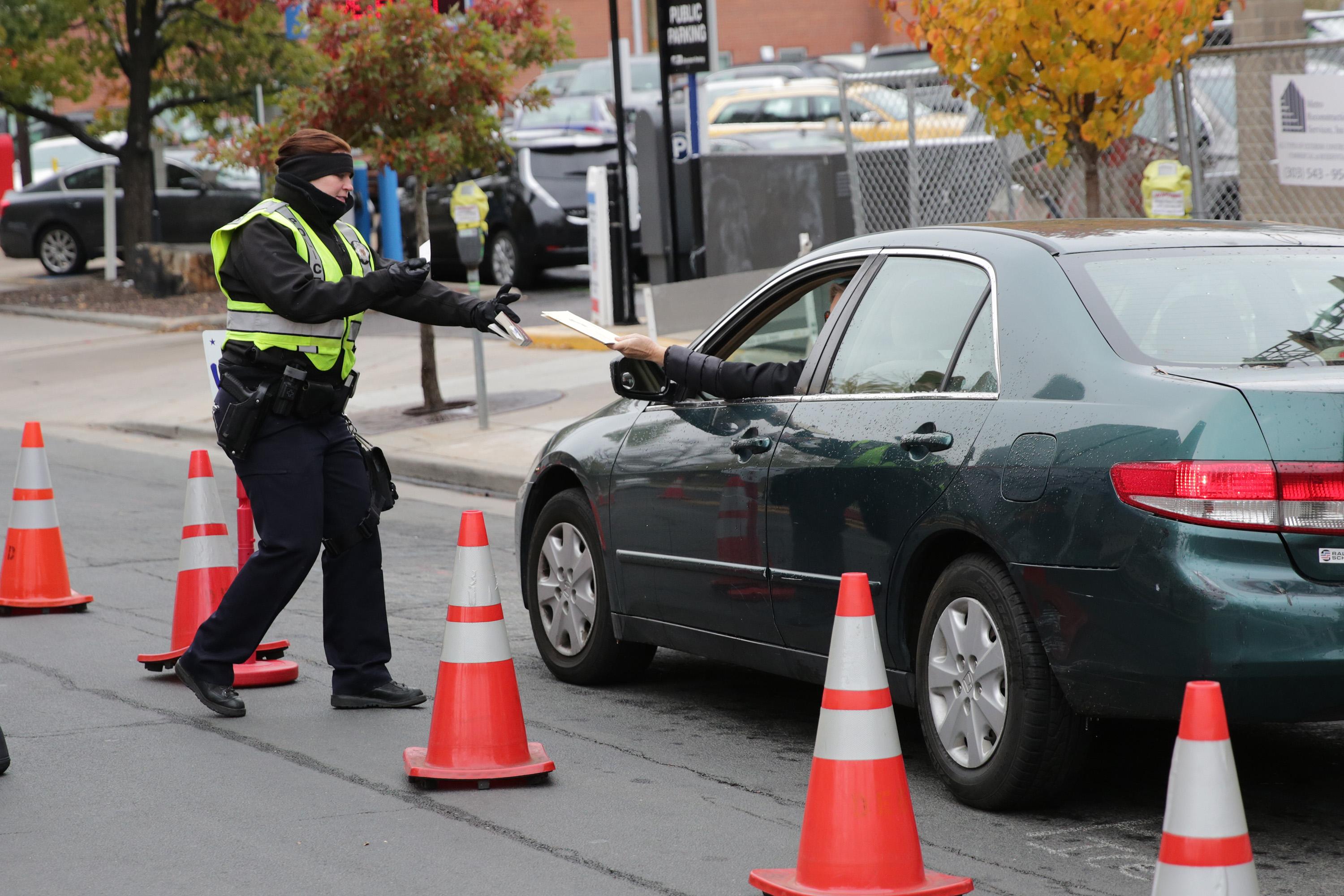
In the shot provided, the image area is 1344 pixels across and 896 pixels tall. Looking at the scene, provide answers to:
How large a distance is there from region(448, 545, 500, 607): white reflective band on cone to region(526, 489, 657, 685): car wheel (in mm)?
1223

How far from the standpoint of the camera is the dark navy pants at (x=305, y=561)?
6.02 metres

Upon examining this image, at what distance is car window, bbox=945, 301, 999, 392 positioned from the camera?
16.1 ft

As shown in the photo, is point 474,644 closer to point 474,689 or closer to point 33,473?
point 474,689

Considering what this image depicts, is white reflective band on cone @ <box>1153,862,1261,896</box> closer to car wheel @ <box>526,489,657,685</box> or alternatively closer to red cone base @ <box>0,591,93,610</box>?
car wheel @ <box>526,489,657,685</box>

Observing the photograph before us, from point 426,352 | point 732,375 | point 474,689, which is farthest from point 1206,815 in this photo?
point 426,352

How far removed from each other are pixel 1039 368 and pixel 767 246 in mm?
12858

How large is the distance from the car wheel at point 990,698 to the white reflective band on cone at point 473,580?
124 centimetres

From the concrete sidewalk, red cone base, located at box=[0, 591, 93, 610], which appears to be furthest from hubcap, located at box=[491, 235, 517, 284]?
→ red cone base, located at box=[0, 591, 93, 610]

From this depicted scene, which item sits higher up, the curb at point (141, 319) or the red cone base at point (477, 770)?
the curb at point (141, 319)

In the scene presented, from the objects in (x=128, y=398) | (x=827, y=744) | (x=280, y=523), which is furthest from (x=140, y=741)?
(x=128, y=398)

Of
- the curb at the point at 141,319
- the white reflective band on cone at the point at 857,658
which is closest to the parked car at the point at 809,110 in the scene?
the curb at the point at 141,319

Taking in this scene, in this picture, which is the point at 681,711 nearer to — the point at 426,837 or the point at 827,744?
the point at 426,837

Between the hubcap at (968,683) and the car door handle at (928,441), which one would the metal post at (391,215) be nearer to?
the car door handle at (928,441)

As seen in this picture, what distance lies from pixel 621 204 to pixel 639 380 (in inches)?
426
